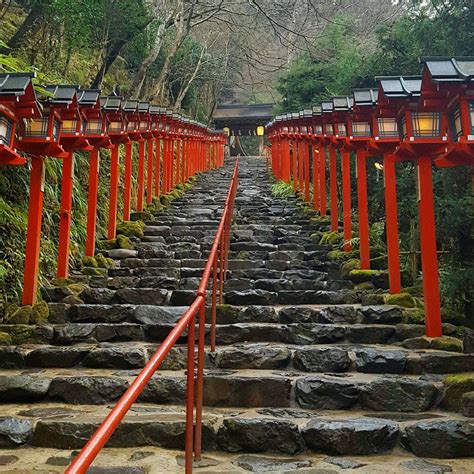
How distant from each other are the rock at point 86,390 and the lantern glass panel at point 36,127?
8.82 feet

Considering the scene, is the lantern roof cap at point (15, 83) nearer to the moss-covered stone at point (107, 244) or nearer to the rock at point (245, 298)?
the rock at point (245, 298)

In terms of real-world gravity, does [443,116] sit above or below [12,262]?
above

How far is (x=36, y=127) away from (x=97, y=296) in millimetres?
2123

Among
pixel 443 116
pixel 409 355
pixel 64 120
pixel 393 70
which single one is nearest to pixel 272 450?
pixel 409 355

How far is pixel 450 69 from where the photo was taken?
3.91 metres

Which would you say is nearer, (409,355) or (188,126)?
(409,355)

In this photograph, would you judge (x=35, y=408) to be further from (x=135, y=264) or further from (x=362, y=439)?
(x=135, y=264)

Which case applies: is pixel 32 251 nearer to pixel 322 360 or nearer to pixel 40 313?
pixel 40 313

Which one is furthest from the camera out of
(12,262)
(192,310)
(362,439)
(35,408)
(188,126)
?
(188,126)

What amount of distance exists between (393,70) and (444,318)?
5625 millimetres

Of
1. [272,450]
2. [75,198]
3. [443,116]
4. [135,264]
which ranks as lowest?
[272,450]

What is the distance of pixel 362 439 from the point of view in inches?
132

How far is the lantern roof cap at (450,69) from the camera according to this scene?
12.4 feet

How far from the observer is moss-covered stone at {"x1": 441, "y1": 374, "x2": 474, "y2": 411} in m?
3.75
